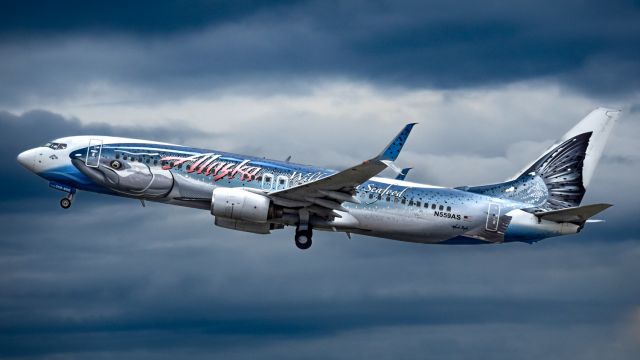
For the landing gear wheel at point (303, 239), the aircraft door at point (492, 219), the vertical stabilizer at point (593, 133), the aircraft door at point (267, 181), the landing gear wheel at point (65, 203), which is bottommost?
the landing gear wheel at point (303, 239)

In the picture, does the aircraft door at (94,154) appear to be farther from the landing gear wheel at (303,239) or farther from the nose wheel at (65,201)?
the landing gear wheel at (303,239)

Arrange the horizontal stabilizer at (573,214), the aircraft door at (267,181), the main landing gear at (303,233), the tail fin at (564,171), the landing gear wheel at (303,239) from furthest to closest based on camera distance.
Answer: the tail fin at (564,171)
the landing gear wheel at (303,239)
the main landing gear at (303,233)
the aircraft door at (267,181)
the horizontal stabilizer at (573,214)

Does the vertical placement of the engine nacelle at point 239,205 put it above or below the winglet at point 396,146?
below

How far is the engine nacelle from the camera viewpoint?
74.5 meters

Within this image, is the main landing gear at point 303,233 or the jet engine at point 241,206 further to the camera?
the main landing gear at point 303,233

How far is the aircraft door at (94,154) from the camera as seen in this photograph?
75.9m

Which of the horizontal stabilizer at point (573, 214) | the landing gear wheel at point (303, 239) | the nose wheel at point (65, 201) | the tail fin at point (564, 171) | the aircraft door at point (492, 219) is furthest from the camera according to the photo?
the tail fin at point (564, 171)

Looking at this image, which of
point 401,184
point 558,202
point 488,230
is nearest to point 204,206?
point 401,184

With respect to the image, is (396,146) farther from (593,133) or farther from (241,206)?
(593,133)

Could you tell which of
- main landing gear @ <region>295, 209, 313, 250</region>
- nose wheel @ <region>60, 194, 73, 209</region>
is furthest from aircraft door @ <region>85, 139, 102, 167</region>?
main landing gear @ <region>295, 209, 313, 250</region>

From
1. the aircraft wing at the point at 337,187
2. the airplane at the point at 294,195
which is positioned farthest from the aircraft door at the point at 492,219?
the aircraft wing at the point at 337,187

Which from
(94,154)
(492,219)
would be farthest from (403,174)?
(94,154)

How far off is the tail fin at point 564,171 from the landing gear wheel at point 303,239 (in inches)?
420

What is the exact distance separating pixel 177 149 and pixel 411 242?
1536 cm
